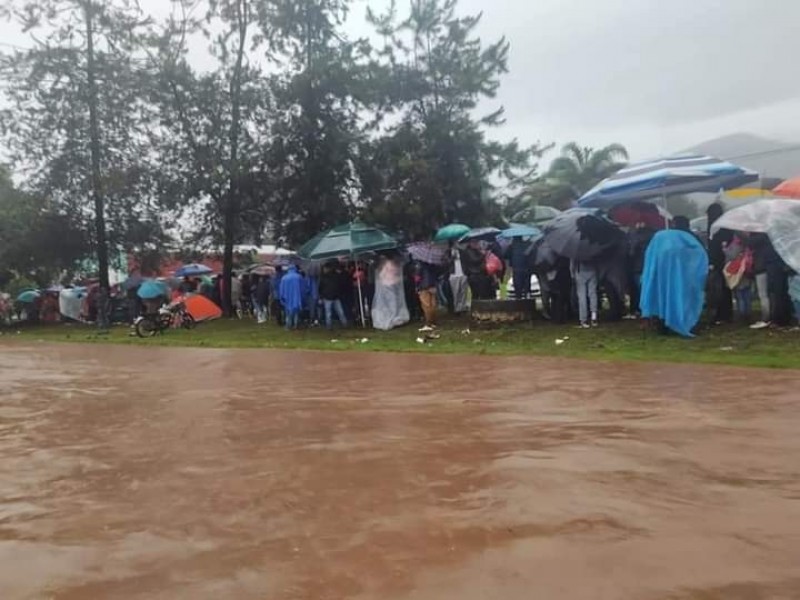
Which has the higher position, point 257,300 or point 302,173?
point 302,173

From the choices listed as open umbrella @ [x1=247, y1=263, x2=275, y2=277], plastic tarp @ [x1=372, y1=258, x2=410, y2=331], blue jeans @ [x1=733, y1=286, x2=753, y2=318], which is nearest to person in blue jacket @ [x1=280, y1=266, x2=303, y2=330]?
plastic tarp @ [x1=372, y1=258, x2=410, y2=331]

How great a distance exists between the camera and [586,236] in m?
Answer: 13.7

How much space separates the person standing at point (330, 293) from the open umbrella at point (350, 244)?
0.46m

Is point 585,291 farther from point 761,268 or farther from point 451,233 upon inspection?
point 451,233

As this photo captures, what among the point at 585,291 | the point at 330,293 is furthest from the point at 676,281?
the point at 330,293

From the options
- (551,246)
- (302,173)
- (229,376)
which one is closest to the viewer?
(229,376)

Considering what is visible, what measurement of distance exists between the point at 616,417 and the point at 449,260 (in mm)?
11119

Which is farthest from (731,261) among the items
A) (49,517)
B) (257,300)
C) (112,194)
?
(112,194)

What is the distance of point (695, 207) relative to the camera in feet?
127

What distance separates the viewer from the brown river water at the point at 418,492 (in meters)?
3.75

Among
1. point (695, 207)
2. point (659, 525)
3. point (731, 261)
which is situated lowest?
point (659, 525)

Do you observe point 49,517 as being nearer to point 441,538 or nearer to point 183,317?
point 441,538

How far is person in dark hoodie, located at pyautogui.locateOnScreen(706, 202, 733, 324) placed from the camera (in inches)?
508

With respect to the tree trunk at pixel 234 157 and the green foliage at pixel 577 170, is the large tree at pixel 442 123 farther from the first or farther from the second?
the green foliage at pixel 577 170
